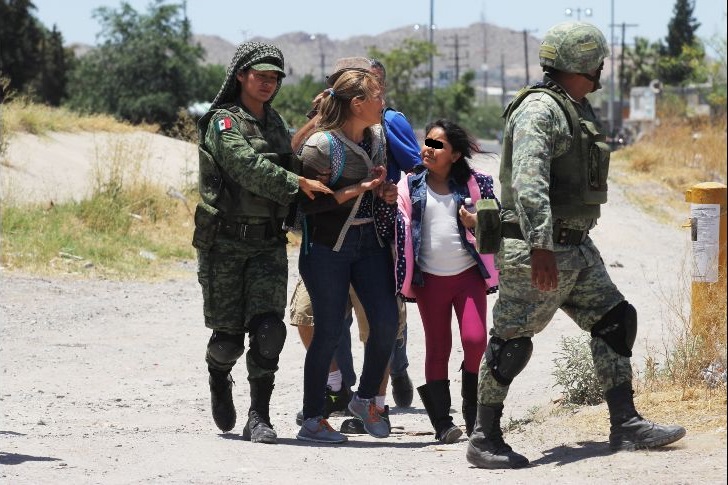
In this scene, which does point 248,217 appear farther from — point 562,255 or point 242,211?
point 562,255

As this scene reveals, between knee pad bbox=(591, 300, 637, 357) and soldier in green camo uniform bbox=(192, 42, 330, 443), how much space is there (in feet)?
4.74

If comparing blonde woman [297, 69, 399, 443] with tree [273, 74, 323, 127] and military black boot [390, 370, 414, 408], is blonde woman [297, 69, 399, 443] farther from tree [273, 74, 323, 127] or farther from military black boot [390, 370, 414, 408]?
tree [273, 74, 323, 127]

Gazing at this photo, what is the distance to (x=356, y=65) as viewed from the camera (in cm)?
686

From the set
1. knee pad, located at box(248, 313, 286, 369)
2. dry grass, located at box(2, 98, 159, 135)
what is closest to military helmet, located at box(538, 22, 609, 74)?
knee pad, located at box(248, 313, 286, 369)

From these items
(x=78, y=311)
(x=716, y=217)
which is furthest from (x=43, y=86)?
(x=716, y=217)

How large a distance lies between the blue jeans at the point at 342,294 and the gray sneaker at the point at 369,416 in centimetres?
28

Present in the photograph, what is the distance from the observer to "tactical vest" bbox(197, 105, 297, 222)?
255 inches

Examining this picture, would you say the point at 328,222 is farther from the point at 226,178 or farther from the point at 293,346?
the point at 293,346

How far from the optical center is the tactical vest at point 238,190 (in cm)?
647

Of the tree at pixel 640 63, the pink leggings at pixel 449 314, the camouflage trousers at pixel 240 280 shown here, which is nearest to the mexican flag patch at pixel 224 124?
the camouflage trousers at pixel 240 280

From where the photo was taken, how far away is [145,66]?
54.5 m

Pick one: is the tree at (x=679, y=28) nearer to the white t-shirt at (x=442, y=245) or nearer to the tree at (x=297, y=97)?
the tree at (x=297, y=97)

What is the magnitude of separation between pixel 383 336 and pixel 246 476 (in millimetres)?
1351

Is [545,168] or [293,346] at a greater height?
[545,168]
